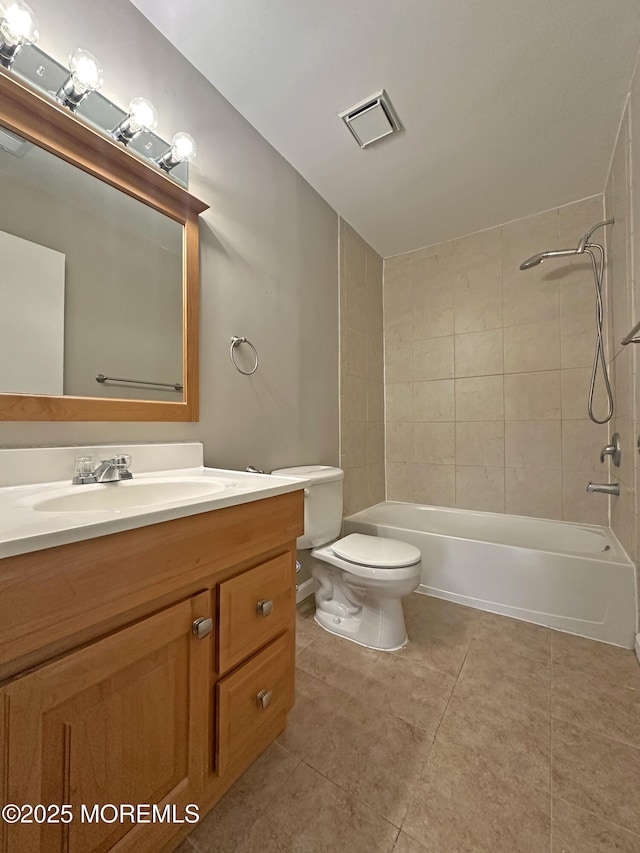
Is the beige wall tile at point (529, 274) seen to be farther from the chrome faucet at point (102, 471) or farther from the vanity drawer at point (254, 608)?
the chrome faucet at point (102, 471)

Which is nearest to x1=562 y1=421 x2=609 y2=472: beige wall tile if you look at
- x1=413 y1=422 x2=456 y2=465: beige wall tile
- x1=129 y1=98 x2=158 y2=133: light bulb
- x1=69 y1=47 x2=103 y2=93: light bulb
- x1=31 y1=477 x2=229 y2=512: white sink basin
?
x1=413 y1=422 x2=456 y2=465: beige wall tile

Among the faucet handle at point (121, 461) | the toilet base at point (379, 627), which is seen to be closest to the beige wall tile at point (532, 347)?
the toilet base at point (379, 627)

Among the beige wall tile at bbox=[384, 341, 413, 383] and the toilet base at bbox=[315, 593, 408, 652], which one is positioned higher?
the beige wall tile at bbox=[384, 341, 413, 383]

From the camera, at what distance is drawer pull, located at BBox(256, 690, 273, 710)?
3.05 ft

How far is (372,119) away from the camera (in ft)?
5.23

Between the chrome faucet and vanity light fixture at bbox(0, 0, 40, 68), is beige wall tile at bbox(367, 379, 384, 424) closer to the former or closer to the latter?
the chrome faucet

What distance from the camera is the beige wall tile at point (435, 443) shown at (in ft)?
8.60

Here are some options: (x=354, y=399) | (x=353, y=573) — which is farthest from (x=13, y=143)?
(x=354, y=399)

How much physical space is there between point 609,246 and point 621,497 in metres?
1.45

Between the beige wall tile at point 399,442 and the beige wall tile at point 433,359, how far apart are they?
402mm

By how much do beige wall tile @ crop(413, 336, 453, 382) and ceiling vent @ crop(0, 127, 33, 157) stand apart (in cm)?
241

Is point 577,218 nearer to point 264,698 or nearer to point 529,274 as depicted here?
point 529,274

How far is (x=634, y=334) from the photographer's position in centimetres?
125

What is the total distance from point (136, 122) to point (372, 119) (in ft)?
3.46
